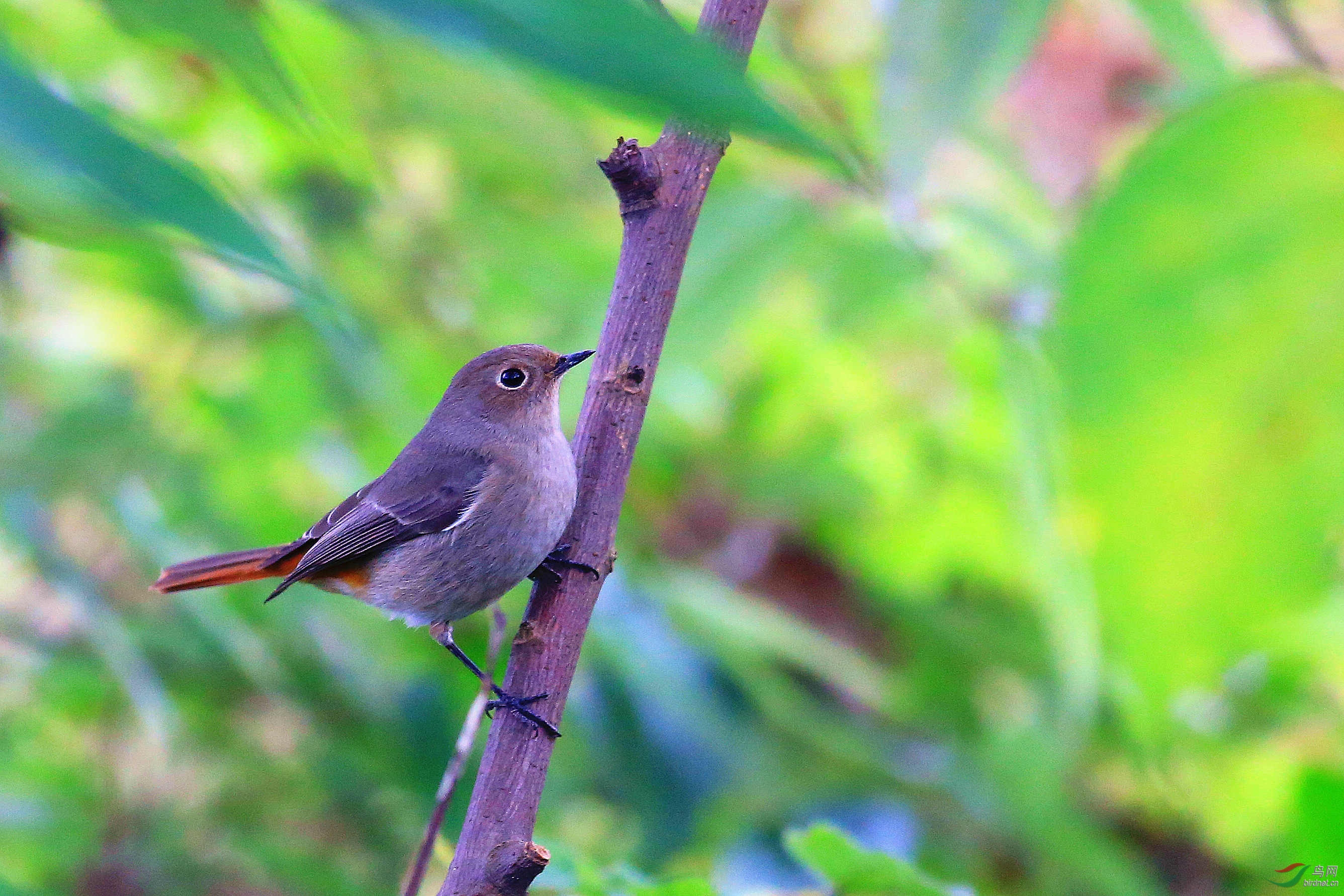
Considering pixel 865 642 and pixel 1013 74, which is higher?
pixel 865 642

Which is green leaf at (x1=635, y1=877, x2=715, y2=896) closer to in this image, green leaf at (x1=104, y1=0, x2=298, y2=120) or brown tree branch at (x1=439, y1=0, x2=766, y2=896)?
brown tree branch at (x1=439, y1=0, x2=766, y2=896)

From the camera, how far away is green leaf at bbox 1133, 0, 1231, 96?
1.65 meters

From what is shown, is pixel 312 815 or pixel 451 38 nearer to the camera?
pixel 451 38

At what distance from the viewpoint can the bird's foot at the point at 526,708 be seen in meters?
1.20

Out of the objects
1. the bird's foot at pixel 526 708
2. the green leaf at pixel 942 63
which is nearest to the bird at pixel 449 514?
the bird's foot at pixel 526 708

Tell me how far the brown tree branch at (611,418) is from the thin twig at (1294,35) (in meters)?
0.54

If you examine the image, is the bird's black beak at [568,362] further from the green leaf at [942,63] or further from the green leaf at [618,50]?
the green leaf at [618,50]

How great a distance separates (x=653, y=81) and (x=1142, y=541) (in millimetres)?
705

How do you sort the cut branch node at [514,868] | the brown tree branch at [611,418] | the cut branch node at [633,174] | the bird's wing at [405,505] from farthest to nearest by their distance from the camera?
the bird's wing at [405,505]
the cut branch node at [633,174]
the brown tree branch at [611,418]
the cut branch node at [514,868]

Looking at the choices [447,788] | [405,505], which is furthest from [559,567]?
[405,505]

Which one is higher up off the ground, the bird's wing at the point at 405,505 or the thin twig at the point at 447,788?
the bird's wing at the point at 405,505

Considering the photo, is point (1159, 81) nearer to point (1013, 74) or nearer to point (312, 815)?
point (1013, 74)

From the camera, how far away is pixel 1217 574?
928 millimetres

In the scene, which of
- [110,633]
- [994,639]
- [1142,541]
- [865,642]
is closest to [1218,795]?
[994,639]
